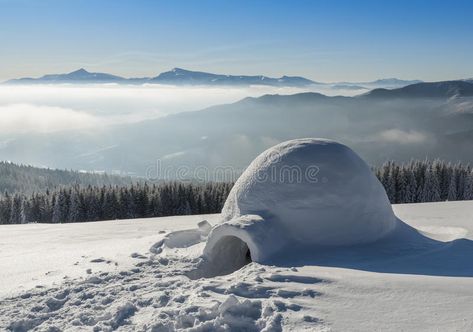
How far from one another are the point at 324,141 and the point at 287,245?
3.12 meters

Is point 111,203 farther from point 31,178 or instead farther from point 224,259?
point 31,178

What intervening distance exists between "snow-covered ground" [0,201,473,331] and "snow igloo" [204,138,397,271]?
0.59 metres

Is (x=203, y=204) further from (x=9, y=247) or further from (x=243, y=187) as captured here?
(x=243, y=187)

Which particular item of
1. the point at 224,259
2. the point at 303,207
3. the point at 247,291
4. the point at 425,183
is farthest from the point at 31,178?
the point at 247,291

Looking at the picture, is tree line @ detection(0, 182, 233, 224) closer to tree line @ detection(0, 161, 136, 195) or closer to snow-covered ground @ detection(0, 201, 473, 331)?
snow-covered ground @ detection(0, 201, 473, 331)

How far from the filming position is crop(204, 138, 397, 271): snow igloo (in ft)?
31.5

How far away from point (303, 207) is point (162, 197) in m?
36.1

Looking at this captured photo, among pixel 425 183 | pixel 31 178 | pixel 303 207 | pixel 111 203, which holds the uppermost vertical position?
pixel 303 207

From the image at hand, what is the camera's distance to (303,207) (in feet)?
32.5

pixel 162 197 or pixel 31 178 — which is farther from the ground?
pixel 162 197

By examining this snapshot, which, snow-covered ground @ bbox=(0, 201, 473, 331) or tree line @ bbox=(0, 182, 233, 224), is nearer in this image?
snow-covered ground @ bbox=(0, 201, 473, 331)

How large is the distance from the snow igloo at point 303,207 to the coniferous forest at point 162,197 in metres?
33.9

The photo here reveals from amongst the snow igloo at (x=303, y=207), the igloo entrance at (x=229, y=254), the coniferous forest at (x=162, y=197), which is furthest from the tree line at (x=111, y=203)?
the snow igloo at (x=303, y=207)

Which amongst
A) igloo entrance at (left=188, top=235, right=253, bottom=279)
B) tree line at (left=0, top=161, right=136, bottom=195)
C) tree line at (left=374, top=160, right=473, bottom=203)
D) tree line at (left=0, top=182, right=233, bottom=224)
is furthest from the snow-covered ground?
tree line at (left=0, top=161, right=136, bottom=195)
